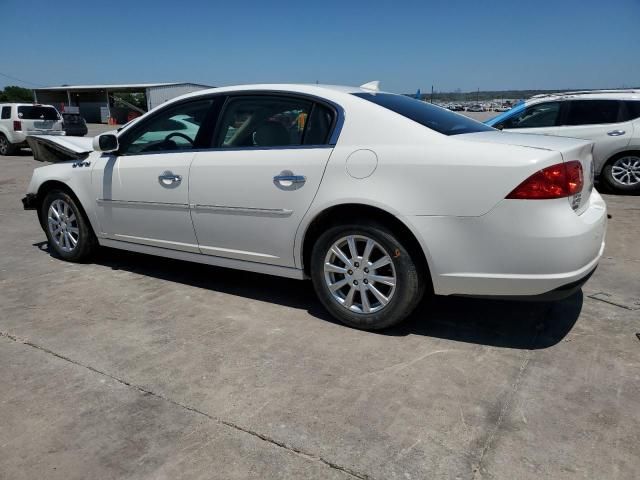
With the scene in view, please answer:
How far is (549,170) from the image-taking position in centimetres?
276

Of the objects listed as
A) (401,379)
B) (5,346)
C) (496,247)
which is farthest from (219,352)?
(496,247)

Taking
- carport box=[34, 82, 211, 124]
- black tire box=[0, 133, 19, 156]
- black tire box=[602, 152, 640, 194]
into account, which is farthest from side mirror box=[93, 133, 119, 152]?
carport box=[34, 82, 211, 124]

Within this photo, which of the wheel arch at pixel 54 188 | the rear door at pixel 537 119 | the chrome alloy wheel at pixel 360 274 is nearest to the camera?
the chrome alloy wheel at pixel 360 274

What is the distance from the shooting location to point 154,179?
4078mm

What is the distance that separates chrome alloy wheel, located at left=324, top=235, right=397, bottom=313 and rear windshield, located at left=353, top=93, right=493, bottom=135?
→ 0.85 m

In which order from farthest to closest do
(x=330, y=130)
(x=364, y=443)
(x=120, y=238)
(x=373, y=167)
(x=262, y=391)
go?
(x=120, y=238) → (x=330, y=130) → (x=373, y=167) → (x=262, y=391) → (x=364, y=443)

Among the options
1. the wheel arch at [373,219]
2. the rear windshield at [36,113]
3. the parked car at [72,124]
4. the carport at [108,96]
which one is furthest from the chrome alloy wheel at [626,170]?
the carport at [108,96]

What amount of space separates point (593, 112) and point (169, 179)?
7.21 m

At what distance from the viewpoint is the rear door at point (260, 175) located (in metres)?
3.40

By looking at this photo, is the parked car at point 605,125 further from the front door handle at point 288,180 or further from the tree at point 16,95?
the tree at point 16,95

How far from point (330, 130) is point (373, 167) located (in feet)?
1.47

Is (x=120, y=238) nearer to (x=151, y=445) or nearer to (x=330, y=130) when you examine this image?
(x=330, y=130)

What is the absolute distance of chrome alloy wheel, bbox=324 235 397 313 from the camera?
324 cm

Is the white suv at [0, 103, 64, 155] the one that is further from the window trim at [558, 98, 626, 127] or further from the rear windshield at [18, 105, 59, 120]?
the window trim at [558, 98, 626, 127]
